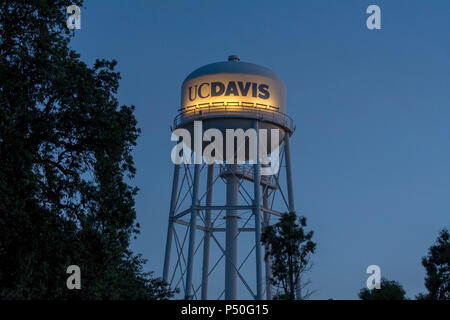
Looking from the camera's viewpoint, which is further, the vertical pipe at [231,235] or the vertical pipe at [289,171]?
the vertical pipe at [231,235]

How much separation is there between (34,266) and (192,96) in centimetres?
2145

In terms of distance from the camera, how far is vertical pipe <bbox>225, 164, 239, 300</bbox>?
44.1m

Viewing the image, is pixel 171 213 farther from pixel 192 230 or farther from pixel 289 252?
pixel 289 252

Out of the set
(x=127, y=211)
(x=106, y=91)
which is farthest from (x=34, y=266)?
(x=106, y=91)

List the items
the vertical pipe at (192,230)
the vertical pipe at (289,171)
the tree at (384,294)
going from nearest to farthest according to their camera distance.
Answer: the vertical pipe at (192,230) < the vertical pipe at (289,171) < the tree at (384,294)

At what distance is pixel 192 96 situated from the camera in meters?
42.1

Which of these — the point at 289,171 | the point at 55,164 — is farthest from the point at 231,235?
the point at 55,164

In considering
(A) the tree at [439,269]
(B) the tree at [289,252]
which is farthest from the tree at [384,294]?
Answer: (B) the tree at [289,252]

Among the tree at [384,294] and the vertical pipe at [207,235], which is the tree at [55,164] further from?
the tree at [384,294]

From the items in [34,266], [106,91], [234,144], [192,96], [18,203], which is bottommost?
[34,266]

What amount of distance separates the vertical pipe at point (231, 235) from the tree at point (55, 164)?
19.9 m

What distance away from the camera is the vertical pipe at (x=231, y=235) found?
44.1 metres

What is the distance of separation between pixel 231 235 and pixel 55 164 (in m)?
22.5

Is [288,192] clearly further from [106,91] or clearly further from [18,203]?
[18,203]
